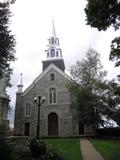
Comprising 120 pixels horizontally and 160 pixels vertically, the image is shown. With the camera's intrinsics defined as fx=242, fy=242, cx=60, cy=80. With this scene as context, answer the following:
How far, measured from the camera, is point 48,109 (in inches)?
1420

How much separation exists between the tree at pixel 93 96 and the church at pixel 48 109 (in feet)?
12.0

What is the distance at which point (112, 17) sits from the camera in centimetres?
1127

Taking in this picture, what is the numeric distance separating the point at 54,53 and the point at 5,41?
31.9m

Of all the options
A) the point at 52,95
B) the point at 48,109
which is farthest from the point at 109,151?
the point at 52,95

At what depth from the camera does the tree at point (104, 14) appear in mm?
10711

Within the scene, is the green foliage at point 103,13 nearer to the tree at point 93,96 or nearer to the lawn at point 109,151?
the lawn at point 109,151

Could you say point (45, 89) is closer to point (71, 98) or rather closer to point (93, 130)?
point (71, 98)

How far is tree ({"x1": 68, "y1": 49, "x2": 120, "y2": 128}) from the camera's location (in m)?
28.2

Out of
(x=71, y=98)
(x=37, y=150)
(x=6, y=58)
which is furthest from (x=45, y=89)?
(x=37, y=150)

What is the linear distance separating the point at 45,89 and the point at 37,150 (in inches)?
1005

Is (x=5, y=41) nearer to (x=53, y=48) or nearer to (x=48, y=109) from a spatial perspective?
(x=48, y=109)

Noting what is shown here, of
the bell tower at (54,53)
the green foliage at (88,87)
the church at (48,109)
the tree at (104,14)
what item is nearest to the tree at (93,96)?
the green foliage at (88,87)

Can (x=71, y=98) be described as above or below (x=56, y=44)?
below

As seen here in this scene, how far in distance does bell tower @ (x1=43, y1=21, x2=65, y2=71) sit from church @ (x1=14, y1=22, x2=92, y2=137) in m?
5.65
